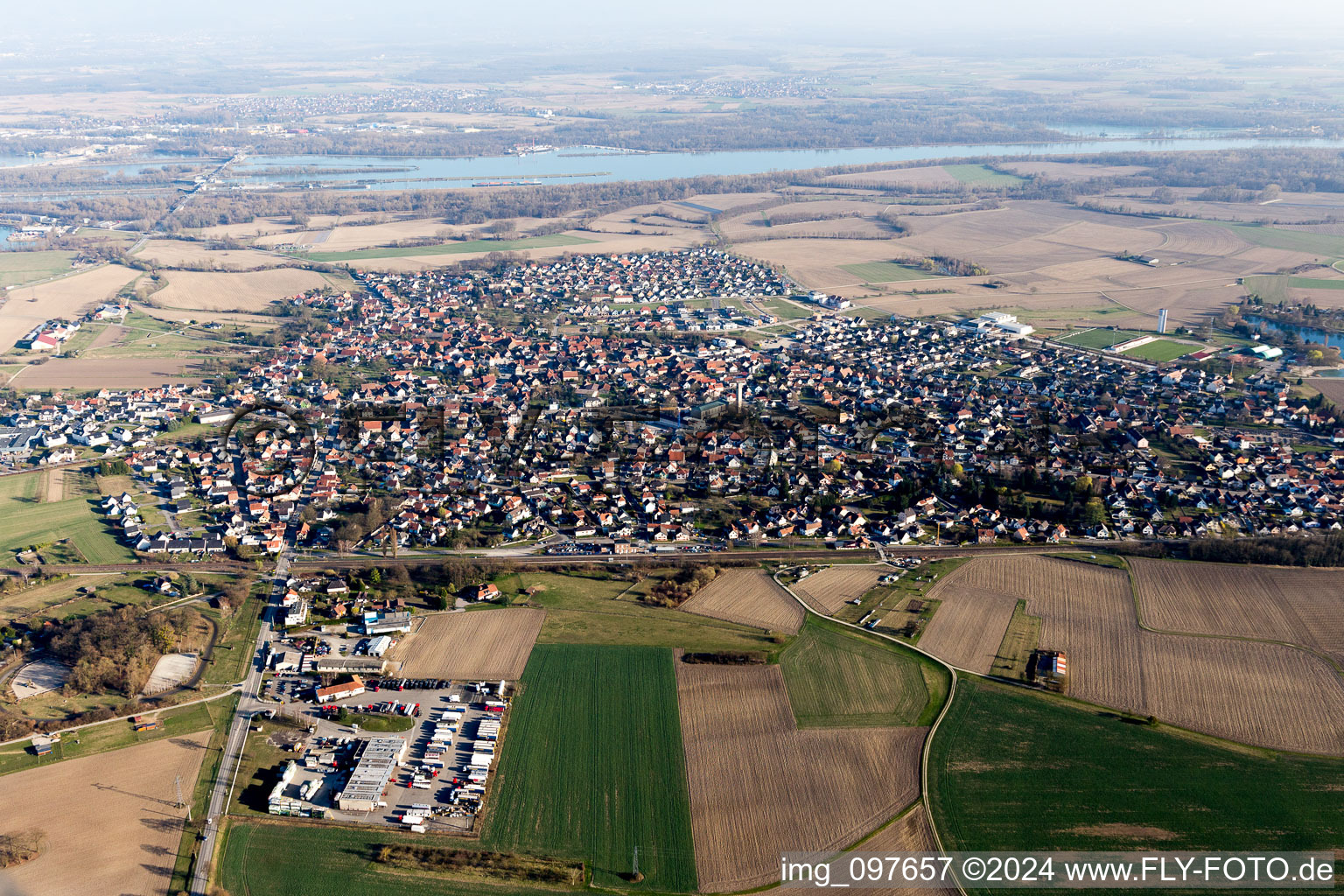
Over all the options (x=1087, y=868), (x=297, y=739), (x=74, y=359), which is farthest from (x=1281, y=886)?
(x=74, y=359)

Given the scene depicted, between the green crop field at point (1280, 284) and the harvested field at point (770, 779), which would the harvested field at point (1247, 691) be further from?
the green crop field at point (1280, 284)

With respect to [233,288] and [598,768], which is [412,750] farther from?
[233,288]

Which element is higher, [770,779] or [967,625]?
[967,625]

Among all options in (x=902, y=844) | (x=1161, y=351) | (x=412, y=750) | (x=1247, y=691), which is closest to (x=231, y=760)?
(x=412, y=750)

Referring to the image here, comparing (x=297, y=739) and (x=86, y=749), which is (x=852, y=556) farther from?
(x=86, y=749)

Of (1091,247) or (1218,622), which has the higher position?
(1091,247)

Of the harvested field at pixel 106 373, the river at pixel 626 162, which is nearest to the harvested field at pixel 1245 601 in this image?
the harvested field at pixel 106 373

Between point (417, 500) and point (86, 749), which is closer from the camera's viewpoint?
point (86, 749)
